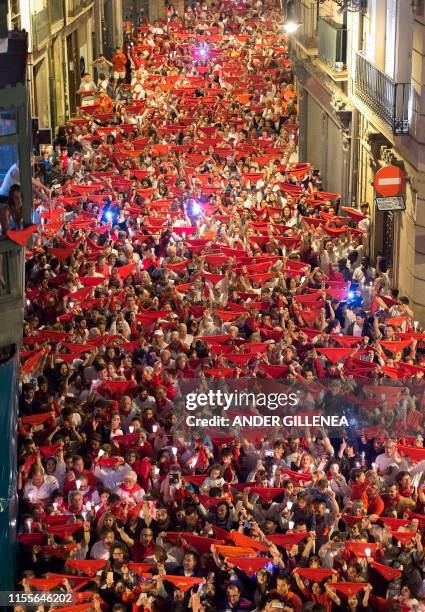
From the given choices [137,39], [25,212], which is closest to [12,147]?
[25,212]

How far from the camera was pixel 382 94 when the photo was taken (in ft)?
103

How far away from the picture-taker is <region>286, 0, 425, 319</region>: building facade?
2914 centimetres

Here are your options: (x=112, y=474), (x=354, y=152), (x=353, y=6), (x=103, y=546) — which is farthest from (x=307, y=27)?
(x=103, y=546)

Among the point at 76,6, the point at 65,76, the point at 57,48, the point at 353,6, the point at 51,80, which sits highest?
the point at 353,6

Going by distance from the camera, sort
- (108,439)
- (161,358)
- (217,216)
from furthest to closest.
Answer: (217,216) → (161,358) → (108,439)

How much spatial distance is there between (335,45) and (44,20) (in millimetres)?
14313

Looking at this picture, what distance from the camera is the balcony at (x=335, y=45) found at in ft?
123

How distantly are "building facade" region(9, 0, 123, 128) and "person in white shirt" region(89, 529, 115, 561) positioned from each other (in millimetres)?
24581

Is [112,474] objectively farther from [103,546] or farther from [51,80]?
[51,80]

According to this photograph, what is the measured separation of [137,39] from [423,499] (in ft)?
170

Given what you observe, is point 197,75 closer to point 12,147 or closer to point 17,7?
point 17,7

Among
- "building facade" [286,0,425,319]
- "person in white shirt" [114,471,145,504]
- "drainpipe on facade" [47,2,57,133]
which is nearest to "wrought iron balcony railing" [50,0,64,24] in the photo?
"drainpipe on facade" [47,2,57,133]

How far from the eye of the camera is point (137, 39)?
6869 cm

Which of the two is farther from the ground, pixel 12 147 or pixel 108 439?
pixel 12 147
